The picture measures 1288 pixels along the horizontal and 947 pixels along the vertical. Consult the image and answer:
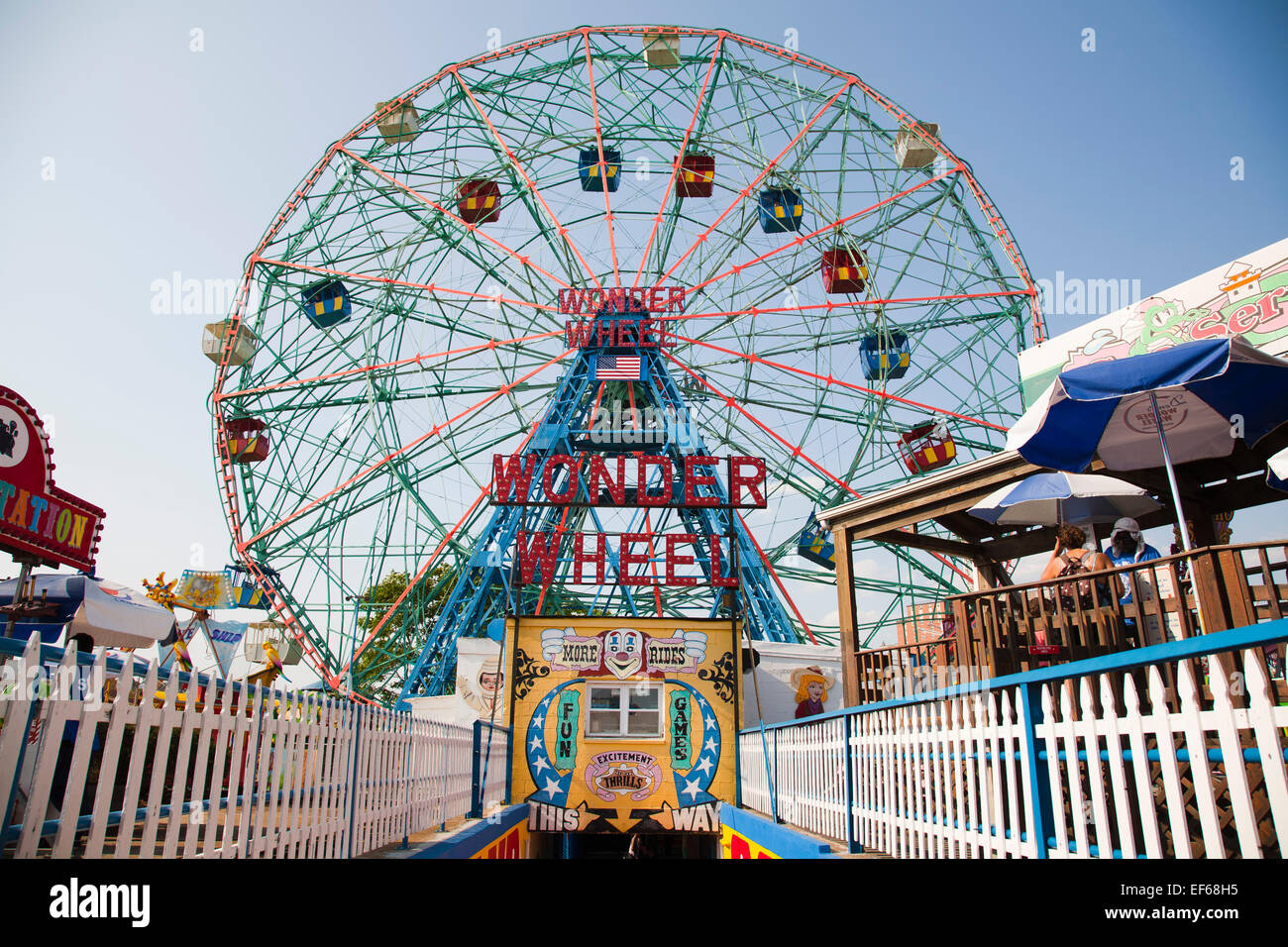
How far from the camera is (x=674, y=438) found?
20.2m

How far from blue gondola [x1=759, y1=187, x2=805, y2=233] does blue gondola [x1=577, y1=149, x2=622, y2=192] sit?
4.14 metres

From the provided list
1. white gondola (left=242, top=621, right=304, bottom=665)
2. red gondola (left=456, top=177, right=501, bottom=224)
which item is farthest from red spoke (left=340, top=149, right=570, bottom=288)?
white gondola (left=242, top=621, right=304, bottom=665)

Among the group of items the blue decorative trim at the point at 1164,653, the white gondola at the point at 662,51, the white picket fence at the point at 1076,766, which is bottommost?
the white picket fence at the point at 1076,766

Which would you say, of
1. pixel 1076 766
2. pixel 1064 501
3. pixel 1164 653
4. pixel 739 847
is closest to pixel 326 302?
pixel 739 847

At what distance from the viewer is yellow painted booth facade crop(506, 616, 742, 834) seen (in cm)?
→ 1228

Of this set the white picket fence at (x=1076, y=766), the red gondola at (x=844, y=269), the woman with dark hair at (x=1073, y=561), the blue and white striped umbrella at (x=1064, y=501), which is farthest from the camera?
the red gondola at (x=844, y=269)

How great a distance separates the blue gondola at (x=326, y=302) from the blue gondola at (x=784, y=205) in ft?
38.9

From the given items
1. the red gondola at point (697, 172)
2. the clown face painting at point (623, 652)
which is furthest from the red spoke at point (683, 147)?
the clown face painting at point (623, 652)

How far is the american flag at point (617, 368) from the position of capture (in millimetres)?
20656

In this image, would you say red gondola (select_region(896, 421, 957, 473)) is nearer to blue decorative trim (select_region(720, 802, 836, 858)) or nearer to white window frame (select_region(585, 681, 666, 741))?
white window frame (select_region(585, 681, 666, 741))

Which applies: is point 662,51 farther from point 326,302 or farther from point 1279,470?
point 1279,470

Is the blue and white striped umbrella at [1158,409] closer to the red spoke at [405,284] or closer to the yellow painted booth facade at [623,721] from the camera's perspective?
the yellow painted booth facade at [623,721]
